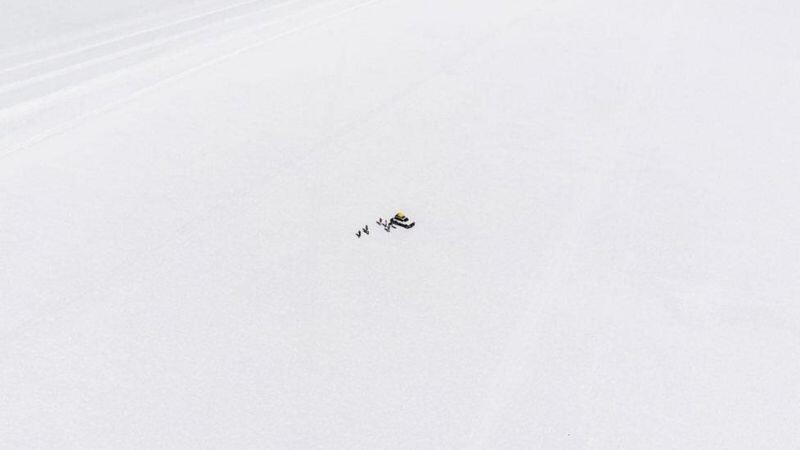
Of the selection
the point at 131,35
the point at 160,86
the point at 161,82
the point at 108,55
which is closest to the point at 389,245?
the point at 160,86

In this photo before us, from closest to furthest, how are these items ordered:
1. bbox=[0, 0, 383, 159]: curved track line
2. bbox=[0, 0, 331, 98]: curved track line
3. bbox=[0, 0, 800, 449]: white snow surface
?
1. bbox=[0, 0, 800, 449]: white snow surface
2. bbox=[0, 0, 383, 159]: curved track line
3. bbox=[0, 0, 331, 98]: curved track line

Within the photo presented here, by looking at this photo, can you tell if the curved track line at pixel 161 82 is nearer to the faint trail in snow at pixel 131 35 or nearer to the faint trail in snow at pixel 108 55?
the faint trail in snow at pixel 108 55

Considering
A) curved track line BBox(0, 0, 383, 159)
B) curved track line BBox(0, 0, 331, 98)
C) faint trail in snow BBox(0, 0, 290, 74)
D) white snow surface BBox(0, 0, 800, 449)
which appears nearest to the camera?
white snow surface BBox(0, 0, 800, 449)

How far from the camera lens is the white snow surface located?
5.18 m

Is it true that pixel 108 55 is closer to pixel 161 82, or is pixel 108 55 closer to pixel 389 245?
pixel 161 82

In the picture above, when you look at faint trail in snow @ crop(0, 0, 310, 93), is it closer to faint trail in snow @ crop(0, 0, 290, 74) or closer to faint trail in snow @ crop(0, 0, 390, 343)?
faint trail in snow @ crop(0, 0, 290, 74)

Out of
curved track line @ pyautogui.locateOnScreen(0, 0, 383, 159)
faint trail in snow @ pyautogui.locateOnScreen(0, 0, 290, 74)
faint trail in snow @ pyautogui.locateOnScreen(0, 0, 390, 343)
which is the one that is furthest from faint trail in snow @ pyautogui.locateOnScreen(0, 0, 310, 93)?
faint trail in snow @ pyautogui.locateOnScreen(0, 0, 390, 343)

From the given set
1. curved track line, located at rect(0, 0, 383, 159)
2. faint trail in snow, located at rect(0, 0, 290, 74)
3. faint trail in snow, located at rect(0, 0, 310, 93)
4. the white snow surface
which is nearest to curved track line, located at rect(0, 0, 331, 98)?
faint trail in snow, located at rect(0, 0, 310, 93)

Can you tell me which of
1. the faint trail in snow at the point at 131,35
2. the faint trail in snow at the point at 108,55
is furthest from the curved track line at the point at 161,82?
the faint trail in snow at the point at 131,35

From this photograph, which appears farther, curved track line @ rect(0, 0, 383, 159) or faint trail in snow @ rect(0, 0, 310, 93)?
faint trail in snow @ rect(0, 0, 310, 93)

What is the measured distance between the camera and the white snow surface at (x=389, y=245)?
5176 millimetres

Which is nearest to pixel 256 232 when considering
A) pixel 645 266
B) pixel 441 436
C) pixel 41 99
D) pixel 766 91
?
pixel 441 436

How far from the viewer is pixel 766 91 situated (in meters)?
11.6

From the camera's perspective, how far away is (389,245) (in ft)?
23.3
